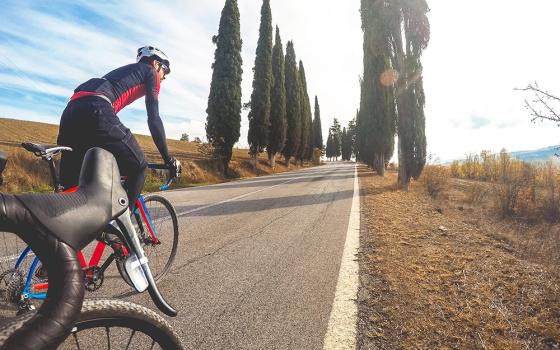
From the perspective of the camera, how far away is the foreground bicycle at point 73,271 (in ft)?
2.85

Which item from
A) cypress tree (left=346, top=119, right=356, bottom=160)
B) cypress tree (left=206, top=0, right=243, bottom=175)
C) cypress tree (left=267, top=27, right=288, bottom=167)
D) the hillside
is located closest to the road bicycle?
the hillside

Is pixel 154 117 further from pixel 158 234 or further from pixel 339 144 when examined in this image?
pixel 339 144

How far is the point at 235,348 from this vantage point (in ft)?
6.22

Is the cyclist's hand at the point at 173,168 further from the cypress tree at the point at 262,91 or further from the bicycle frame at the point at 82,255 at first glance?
the cypress tree at the point at 262,91

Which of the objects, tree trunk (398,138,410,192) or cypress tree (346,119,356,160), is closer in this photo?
tree trunk (398,138,410,192)

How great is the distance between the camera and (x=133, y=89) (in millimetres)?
2531

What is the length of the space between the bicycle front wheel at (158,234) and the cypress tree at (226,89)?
19630 mm

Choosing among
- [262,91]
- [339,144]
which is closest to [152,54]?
[262,91]

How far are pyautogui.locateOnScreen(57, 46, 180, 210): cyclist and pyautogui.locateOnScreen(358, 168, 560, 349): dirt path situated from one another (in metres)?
1.97

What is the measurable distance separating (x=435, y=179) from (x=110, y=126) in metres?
13.0

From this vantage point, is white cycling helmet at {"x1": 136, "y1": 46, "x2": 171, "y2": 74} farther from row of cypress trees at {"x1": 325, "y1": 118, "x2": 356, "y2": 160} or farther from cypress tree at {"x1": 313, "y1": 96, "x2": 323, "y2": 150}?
row of cypress trees at {"x1": 325, "y1": 118, "x2": 356, "y2": 160}

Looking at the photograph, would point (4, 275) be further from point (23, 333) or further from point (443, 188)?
point (443, 188)

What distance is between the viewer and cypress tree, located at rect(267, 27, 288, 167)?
33.4 meters

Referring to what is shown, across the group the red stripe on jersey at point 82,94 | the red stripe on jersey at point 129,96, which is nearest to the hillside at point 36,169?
the red stripe on jersey at point 129,96
